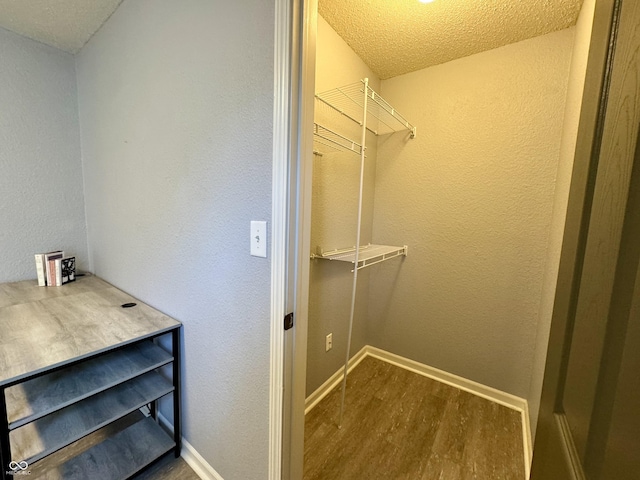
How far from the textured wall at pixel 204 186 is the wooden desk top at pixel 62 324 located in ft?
0.44

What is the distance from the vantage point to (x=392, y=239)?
2176mm

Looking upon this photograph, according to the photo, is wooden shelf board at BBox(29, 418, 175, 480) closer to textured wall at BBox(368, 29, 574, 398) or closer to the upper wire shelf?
textured wall at BBox(368, 29, 574, 398)

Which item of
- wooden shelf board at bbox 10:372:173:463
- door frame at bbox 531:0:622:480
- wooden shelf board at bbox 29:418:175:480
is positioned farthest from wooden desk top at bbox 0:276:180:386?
door frame at bbox 531:0:622:480

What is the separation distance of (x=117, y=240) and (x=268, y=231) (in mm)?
1395

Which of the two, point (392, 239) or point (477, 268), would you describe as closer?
point (477, 268)

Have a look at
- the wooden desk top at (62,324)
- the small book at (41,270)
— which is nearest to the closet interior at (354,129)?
the wooden desk top at (62,324)

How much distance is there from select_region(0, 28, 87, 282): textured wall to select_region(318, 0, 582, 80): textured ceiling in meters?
1.95

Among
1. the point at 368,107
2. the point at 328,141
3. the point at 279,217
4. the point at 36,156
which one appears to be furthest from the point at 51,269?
the point at 368,107

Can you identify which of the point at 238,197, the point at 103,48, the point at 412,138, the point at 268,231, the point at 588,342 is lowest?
the point at 588,342

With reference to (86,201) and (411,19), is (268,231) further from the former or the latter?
(86,201)

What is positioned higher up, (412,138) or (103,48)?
(103,48)

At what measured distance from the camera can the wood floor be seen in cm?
133

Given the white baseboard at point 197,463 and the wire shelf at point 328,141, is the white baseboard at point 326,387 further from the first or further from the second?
the wire shelf at point 328,141

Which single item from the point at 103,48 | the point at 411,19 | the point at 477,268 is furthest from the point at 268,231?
the point at 103,48
